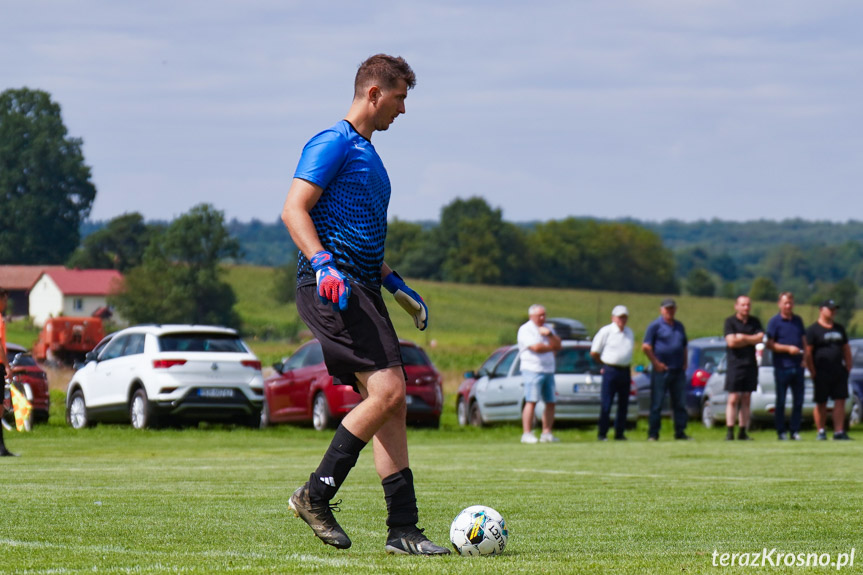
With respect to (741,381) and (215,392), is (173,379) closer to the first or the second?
(215,392)

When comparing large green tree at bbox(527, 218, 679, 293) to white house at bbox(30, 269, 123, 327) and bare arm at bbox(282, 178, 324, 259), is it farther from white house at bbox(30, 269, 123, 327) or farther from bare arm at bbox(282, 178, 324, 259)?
bare arm at bbox(282, 178, 324, 259)

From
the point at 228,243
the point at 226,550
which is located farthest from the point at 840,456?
the point at 228,243

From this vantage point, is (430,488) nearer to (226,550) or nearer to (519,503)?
(519,503)

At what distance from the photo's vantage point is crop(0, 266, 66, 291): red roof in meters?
86.6

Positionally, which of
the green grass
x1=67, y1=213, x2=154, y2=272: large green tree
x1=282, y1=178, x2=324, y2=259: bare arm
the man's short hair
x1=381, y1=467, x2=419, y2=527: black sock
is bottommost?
the green grass

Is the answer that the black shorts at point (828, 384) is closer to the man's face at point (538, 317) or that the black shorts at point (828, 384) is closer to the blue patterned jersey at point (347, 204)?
the man's face at point (538, 317)

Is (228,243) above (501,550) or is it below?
above

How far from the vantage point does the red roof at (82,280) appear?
339ft

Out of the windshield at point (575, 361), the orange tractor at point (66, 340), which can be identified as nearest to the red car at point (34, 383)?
the windshield at point (575, 361)

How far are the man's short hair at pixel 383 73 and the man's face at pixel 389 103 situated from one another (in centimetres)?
2

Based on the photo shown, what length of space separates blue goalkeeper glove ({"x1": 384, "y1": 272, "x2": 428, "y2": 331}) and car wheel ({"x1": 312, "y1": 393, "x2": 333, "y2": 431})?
50.8ft

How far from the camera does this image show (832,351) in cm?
1958

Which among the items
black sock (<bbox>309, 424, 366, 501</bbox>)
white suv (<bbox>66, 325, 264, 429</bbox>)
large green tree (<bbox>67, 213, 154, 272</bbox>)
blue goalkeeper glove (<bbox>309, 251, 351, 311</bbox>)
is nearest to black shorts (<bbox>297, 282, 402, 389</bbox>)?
blue goalkeeper glove (<bbox>309, 251, 351, 311</bbox>)

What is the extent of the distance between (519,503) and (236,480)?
309cm
